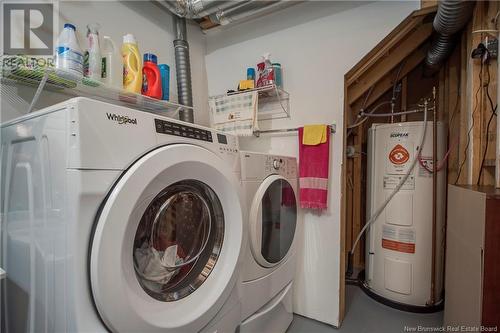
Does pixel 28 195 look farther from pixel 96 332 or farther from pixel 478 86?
pixel 478 86

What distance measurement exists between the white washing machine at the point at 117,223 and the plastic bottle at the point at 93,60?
0.41m

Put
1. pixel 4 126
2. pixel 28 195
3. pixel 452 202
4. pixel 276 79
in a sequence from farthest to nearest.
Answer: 1. pixel 276 79
2. pixel 452 202
3. pixel 4 126
4. pixel 28 195

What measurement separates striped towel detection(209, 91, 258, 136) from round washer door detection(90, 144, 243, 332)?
2.50ft

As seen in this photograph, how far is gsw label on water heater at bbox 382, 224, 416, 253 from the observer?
1599mm

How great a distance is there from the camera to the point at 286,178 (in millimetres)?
1337

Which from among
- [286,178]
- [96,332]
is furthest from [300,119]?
[96,332]

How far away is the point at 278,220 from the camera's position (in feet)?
4.15

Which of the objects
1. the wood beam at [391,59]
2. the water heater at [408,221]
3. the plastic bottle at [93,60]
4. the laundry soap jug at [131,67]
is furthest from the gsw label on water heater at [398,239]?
the plastic bottle at [93,60]

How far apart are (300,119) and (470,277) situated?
1.15 metres

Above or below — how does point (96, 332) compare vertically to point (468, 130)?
below

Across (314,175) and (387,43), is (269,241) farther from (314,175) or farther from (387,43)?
(387,43)

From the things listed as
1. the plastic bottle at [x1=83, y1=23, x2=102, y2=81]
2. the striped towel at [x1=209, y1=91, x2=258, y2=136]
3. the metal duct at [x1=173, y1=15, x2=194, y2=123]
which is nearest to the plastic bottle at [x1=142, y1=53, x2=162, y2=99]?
the plastic bottle at [x1=83, y1=23, x2=102, y2=81]

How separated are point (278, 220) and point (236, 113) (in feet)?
2.62

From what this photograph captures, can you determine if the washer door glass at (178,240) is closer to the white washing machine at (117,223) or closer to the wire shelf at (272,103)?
the white washing machine at (117,223)
